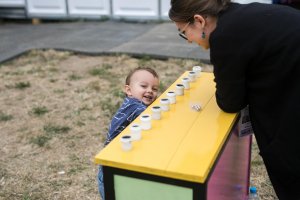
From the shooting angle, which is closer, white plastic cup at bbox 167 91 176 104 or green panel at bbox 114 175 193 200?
green panel at bbox 114 175 193 200

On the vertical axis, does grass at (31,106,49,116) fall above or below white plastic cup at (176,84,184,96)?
below

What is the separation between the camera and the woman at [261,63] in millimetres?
1680

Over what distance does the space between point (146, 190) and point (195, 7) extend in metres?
0.78

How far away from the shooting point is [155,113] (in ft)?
6.28

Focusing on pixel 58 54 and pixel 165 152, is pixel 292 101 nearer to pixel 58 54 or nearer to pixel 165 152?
pixel 165 152

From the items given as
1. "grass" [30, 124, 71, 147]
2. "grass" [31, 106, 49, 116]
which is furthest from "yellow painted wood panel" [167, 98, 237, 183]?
"grass" [31, 106, 49, 116]

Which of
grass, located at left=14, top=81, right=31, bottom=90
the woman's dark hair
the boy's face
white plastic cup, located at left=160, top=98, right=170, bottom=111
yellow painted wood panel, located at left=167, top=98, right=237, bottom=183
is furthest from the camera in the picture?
grass, located at left=14, top=81, right=31, bottom=90

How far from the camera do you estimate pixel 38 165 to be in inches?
132

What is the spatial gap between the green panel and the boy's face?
0.87 meters

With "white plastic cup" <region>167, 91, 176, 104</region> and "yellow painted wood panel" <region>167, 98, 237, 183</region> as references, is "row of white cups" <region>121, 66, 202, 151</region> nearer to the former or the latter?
"white plastic cup" <region>167, 91, 176, 104</region>

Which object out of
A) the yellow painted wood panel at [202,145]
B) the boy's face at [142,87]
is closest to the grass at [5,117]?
the boy's face at [142,87]

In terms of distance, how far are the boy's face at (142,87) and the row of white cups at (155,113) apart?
17 cm

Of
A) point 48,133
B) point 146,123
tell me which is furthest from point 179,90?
point 48,133

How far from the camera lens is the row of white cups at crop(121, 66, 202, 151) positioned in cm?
165
